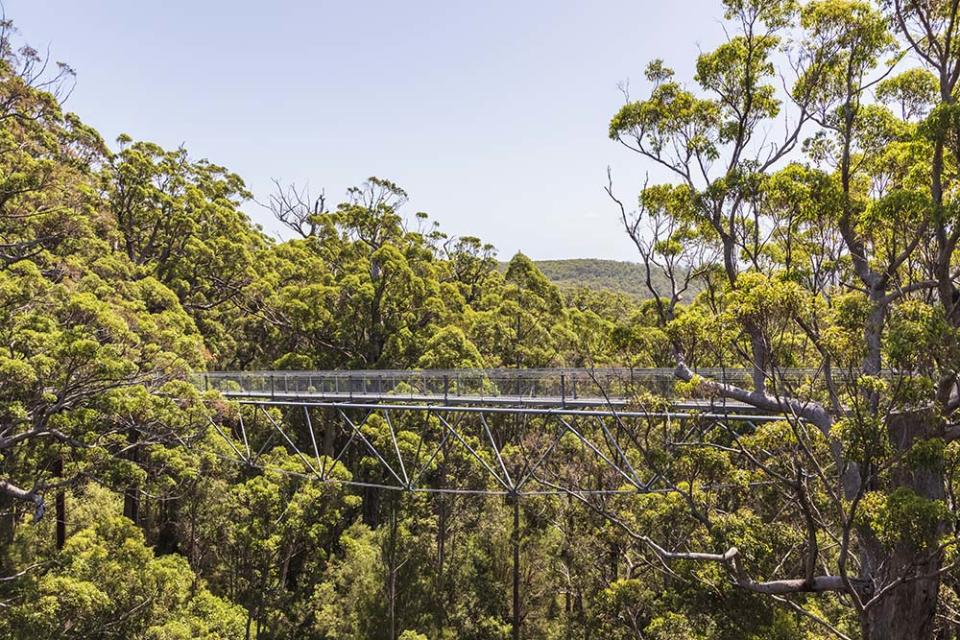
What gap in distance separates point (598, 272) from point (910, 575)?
12472 centimetres

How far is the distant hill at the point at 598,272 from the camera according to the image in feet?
379

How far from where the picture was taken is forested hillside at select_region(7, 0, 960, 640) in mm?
6016

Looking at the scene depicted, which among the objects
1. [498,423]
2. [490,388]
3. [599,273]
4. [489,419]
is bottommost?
[498,423]

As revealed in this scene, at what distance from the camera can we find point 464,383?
39.3 ft

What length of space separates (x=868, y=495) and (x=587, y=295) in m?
27.5

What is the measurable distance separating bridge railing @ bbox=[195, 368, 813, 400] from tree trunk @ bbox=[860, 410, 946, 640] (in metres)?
2.18

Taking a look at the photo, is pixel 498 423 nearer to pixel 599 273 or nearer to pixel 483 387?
pixel 483 387

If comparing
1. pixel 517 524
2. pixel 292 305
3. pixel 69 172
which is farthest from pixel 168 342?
pixel 517 524

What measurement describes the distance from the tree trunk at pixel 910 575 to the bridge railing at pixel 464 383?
2.18m

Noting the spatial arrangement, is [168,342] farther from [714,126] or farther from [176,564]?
[714,126]

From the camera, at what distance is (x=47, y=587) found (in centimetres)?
1027

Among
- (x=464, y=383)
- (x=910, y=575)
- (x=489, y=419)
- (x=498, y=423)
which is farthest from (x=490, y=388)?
(x=498, y=423)

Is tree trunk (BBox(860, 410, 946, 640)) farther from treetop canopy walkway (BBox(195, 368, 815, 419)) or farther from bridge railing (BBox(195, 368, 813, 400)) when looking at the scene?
bridge railing (BBox(195, 368, 813, 400))

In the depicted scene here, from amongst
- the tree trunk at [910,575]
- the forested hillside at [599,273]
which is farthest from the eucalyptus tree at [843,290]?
the forested hillside at [599,273]
